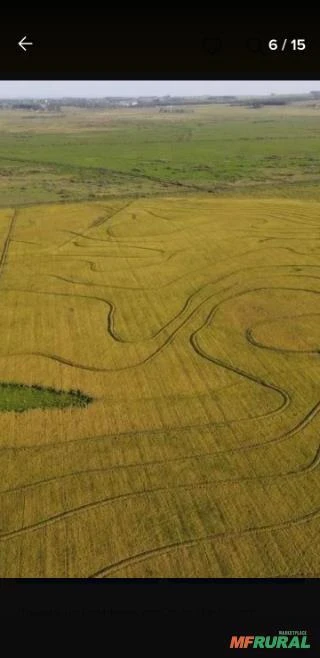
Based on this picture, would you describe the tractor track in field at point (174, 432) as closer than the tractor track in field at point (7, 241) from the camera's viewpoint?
Yes

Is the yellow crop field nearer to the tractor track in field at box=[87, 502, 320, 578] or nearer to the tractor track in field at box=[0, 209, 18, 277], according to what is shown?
the tractor track in field at box=[87, 502, 320, 578]

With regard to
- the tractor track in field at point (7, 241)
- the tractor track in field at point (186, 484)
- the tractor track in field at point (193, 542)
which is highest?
the tractor track in field at point (7, 241)

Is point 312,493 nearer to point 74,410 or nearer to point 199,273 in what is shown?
point 74,410

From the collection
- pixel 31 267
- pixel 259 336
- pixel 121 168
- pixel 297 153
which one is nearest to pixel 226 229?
pixel 31 267

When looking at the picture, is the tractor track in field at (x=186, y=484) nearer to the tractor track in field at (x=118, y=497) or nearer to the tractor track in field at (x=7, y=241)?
the tractor track in field at (x=118, y=497)

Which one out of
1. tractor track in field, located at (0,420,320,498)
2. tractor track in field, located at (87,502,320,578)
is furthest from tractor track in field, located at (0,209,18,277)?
tractor track in field, located at (87,502,320,578)

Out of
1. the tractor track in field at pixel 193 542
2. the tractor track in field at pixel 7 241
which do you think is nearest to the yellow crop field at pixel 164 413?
the tractor track in field at pixel 193 542

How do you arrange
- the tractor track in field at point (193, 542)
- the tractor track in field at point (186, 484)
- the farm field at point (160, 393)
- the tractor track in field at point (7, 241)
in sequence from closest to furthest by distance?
the tractor track in field at point (193, 542)
the farm field at point (160, 393)
the tractor track in field at point (186, 484)
the tractor track in field at point (7, 241)
